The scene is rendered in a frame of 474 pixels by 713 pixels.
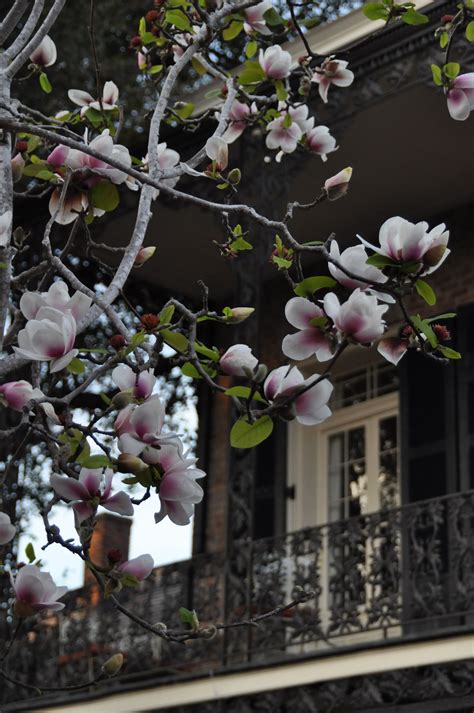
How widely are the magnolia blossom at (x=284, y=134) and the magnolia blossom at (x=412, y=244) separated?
1.59 m

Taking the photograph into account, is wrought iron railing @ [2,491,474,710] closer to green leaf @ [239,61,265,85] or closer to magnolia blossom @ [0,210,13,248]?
green leaf @ [239,61,265,85]

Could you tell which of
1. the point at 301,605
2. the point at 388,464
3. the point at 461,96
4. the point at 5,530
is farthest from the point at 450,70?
the point at 388,464

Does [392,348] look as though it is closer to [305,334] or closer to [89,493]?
[305,334]

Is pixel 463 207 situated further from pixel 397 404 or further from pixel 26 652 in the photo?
pixel 26 652

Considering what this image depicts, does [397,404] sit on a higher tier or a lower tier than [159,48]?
higher

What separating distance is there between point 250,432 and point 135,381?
280 mm

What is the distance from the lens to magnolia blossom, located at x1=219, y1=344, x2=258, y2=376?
2.75 meters

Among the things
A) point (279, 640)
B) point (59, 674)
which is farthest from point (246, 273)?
point (59, 674)

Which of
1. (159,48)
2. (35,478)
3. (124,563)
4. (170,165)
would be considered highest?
(35,478)

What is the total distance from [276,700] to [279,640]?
119 cm

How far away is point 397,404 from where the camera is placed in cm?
1039

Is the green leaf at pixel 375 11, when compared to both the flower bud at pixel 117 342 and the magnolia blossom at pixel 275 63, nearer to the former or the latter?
the magnolia blossom at pixel 275 63

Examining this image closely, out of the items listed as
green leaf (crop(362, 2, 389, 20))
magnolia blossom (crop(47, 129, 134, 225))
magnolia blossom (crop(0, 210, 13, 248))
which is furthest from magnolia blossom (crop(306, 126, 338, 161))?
magnolia blossom (crop(0, 210, 13, 248))

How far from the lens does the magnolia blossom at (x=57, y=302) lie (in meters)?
2.58
